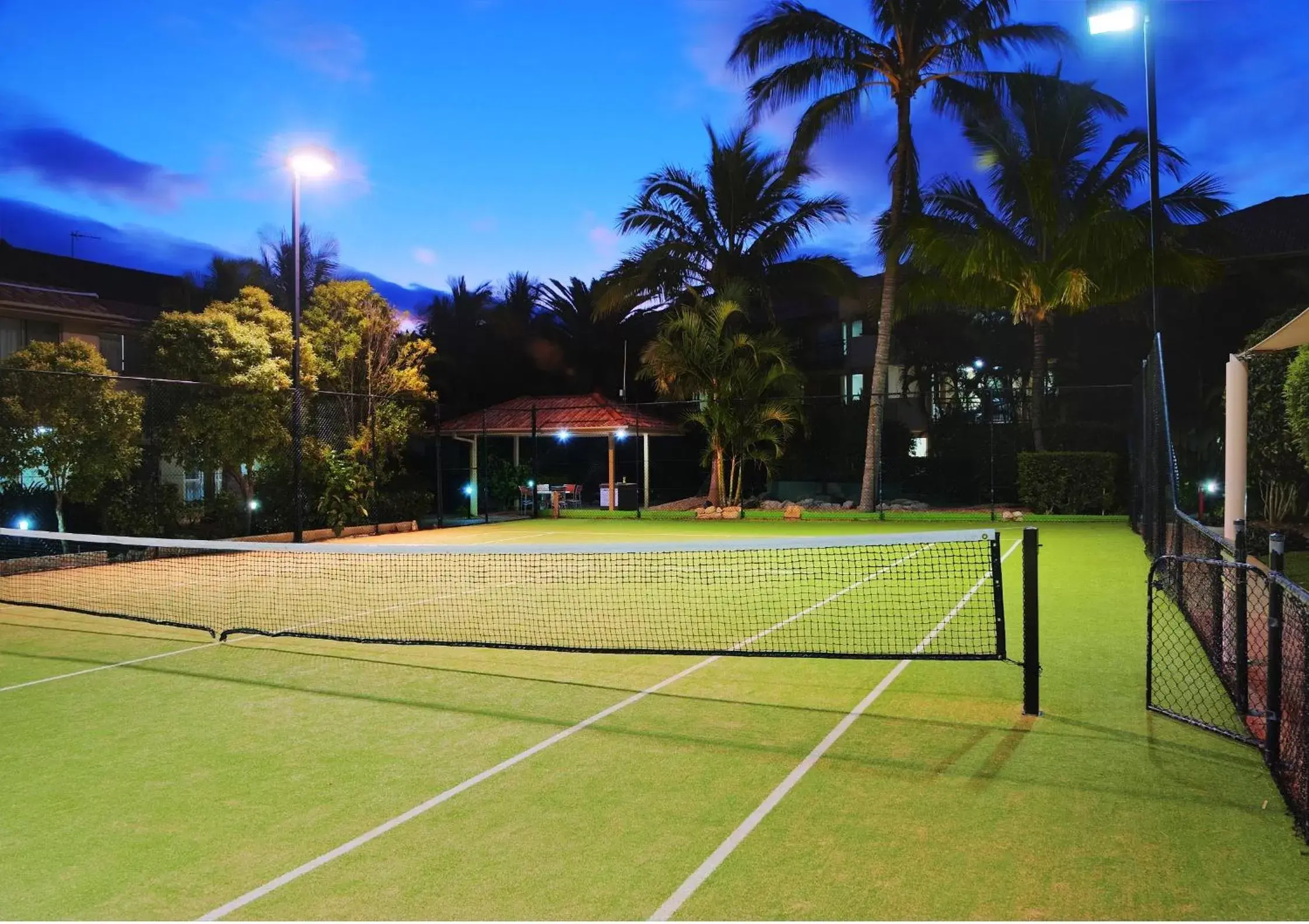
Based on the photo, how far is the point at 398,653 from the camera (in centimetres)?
847

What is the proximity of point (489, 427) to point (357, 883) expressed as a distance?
25.0m

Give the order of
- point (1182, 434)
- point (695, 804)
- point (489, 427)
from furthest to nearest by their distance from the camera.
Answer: point (489, 427), point (1182, 434), point (695, 804)

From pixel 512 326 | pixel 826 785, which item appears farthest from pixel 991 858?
pixel 512 326

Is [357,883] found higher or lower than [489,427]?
lower

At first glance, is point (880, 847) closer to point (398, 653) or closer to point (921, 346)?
point (398, 653)

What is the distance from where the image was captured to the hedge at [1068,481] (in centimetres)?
2188

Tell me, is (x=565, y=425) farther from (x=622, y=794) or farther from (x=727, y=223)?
(x=622, y=794)

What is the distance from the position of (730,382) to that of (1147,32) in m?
14.6

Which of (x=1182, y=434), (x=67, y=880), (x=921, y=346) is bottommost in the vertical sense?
(x=67, y=880)

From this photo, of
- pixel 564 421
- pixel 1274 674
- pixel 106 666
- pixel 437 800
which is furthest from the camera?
pixel 564 421

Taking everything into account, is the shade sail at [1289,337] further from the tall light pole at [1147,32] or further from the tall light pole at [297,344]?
the tall light pole at [297,344]

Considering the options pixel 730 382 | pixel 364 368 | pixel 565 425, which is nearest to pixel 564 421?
pixel 565 425

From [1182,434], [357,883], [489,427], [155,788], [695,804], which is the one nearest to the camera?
[357,883]

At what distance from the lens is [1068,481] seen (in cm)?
2223
